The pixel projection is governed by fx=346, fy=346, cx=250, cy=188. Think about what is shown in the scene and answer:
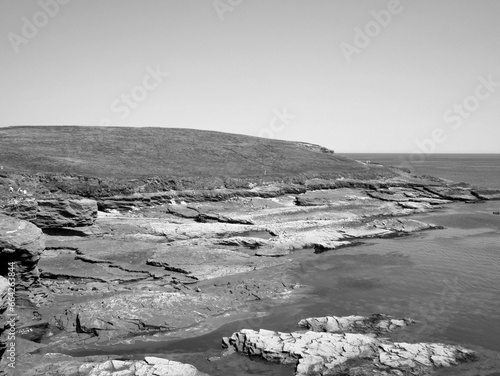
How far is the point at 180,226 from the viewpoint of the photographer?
103ft

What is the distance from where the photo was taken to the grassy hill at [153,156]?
47938mm

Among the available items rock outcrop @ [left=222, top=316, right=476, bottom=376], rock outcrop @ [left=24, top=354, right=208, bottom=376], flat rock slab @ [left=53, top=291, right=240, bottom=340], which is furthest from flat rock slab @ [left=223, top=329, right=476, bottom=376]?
flat rock slab @ [left=53, top=291, right=240, bottom=340]

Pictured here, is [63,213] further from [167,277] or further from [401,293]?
[401,293]

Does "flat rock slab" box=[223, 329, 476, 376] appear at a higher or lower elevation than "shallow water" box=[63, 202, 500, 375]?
higher

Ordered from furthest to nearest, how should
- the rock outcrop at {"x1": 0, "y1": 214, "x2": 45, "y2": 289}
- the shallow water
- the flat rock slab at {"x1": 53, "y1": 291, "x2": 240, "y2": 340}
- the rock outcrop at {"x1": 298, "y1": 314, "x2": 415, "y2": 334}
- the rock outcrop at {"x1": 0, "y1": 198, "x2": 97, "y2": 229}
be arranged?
the rock outcrop at {"x1": 0, "y1": 198, "x2": 97, "y2": 229} → the rock outcrop at {"x1": 0, "y1": 214, "x2": 45, "y2": 289} → the flat rock slab at {"x1": 53, "y1": 291, "x2": 240, "y2": 340} → the rock outcrop at {"x1": 298, "y1": 314, "x2": 415, "y2": 334} → the shallow water

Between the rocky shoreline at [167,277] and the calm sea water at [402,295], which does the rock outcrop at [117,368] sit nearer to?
the rocky shoreline at [167,277]

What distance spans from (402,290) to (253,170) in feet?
136

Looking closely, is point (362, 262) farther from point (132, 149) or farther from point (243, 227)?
point (132, 149)

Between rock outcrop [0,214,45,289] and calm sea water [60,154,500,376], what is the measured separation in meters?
5.88

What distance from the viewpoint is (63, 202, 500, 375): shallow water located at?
1423cm

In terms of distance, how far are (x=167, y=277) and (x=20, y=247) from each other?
8.06m

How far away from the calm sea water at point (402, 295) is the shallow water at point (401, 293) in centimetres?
4

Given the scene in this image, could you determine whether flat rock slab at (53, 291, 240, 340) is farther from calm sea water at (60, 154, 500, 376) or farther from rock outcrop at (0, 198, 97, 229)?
rock outcrop at (0, 198, 97, 229)

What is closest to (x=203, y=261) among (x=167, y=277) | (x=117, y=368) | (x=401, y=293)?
(x=167, y=277)
